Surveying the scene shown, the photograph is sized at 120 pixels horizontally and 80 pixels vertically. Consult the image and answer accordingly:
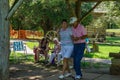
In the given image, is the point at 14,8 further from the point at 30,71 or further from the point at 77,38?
the point at 30,71

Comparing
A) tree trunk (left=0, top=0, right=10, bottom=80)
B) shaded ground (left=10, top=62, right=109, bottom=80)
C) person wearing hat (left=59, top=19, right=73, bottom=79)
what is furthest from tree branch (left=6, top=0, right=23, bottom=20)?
shaded ground (left=10, top=62, right=109, bottom=80)

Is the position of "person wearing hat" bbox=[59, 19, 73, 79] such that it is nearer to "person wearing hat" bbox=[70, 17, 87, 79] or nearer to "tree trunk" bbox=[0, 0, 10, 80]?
"person wearing hat" bbox=[70, 17, 87, 79]

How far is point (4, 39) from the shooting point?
8852mm

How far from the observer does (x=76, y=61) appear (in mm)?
9672

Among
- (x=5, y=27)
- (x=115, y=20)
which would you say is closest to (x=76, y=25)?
(x=5, y=27)

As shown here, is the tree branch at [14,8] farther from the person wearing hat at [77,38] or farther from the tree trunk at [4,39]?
the person wearing hat at [77,38]

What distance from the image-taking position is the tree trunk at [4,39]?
28.6 ft

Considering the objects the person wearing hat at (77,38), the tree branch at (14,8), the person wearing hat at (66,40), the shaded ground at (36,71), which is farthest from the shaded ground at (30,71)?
the tree branch at (14,8)

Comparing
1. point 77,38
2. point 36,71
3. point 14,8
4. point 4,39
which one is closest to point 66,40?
point 77,38

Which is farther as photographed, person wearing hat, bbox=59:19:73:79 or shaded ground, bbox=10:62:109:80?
shaded ground, bbox=10:62:109:80

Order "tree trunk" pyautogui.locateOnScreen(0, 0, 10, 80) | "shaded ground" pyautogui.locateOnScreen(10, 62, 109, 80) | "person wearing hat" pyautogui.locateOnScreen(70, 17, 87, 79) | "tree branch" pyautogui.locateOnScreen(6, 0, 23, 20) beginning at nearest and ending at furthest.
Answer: "tree branch" pyautogui.locateOnScreen(6, 0, 23, 20) → "tree trunk" pyautogui.locateOnScreen(0, 0, 10, 80) → "person wearing hat" pyautogui.locateOnScreen(70, 17, 87, 79) → "shaded ground" pyautogui.locateOnScreen(10, 62, 109, 80)

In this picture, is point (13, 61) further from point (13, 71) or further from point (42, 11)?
point (42, 11)

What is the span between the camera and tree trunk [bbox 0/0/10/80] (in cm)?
871

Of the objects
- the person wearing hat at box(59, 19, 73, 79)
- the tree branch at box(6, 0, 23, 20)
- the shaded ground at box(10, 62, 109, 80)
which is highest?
the tree branch at box(6, 0, 23, 20)
